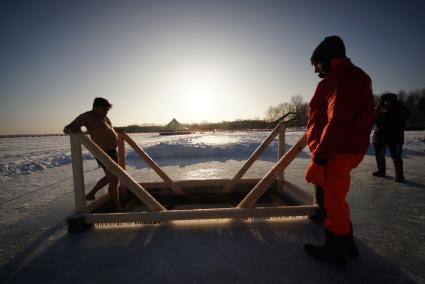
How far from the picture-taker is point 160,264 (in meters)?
1.83

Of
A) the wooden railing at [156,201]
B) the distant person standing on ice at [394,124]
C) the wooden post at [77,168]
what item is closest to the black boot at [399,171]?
the distant person standing on ice at [394,124]

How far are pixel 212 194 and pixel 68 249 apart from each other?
224cm

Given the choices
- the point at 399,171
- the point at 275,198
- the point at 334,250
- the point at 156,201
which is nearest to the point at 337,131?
the point at 334,250

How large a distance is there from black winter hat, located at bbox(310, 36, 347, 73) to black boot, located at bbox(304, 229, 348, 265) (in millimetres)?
1335

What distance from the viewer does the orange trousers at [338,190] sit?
64.2 inches

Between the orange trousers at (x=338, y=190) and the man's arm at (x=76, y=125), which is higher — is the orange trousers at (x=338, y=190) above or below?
below

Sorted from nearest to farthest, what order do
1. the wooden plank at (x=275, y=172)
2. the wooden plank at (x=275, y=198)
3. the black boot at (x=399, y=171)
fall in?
1. the wooden plank at (x=275, y=172)
2. the wooden plank at (x=275, y=198)
3. the black boot at (x=399, y=171)

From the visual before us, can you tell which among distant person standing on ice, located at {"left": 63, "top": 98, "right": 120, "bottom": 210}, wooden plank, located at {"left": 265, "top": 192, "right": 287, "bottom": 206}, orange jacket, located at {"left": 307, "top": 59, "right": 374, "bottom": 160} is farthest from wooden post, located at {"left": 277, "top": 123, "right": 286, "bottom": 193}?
distant person standing on ice, located at {"left": 63, "top": 98, "right": 120, "bottom": 210}

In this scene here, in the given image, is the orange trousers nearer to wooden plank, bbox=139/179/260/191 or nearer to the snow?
the snow

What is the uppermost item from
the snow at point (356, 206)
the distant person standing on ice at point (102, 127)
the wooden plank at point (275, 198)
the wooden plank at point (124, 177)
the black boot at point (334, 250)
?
the distant person standing on ice at point (102, 127)

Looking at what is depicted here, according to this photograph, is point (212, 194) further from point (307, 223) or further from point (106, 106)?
point (106, 106)

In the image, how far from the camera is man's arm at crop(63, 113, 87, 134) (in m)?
2.46

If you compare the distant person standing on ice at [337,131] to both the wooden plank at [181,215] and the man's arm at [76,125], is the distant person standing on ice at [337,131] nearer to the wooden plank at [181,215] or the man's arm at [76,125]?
the wooden plank at [181,215]

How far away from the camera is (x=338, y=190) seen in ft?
5.43
